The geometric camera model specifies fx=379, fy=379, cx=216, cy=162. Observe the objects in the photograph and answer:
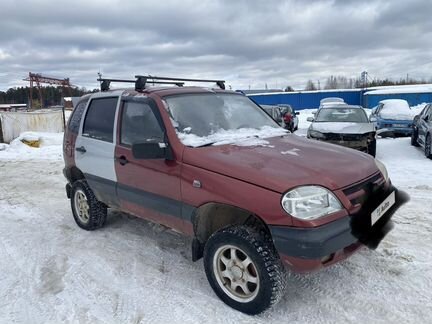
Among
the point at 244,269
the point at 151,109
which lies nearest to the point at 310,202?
the point at 244,269

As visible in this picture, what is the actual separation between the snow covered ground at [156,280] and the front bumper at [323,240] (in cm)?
53

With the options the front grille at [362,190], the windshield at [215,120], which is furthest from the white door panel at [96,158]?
the front grille at [362,190]

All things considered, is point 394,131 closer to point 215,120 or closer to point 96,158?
point 215,120

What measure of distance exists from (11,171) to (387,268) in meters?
9.58

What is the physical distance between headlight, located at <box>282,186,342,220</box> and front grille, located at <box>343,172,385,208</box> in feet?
0.55

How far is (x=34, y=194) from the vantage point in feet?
24.2

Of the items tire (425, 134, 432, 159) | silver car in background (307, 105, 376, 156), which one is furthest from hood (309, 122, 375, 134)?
tire (425, 134, 432, 159)

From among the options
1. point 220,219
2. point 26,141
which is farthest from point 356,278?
point 26,141

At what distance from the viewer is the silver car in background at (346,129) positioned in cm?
912

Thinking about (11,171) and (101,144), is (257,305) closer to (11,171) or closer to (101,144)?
(101,144)

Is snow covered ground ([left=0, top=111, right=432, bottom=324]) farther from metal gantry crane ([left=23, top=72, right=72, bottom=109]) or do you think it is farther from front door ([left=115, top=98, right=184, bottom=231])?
metal gantry crane ([left=23, top=72, right=72, bottom=109])

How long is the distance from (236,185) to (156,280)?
1421 millimetres

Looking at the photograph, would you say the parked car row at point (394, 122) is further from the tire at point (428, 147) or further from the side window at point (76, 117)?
the side window at point (76, 117)

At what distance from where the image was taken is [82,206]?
5.21 m
